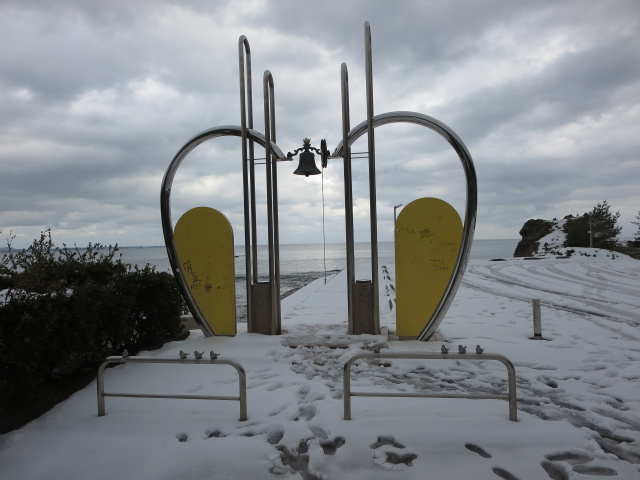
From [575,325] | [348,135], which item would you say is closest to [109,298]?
[348,135]

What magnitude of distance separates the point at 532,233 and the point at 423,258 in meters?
52.2

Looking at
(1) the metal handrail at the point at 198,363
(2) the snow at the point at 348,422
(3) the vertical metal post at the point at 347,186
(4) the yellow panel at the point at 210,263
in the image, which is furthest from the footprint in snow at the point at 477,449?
(4) the yellow panel at the point at 210,263

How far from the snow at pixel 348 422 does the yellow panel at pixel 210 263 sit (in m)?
0.74

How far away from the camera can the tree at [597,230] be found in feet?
131

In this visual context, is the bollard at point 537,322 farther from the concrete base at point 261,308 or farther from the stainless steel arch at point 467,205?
the concrete base at point 261,308

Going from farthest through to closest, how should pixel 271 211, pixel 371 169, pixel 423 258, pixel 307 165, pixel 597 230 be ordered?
pixel 597 230 → pixel 271 211 → pixel 307 165 → pixel 371 169 → pixel 423 258

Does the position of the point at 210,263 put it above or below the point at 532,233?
below

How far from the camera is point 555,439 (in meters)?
3.23

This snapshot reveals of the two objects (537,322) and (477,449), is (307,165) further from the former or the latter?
(477,449)

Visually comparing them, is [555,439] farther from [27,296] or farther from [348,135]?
[348,135]

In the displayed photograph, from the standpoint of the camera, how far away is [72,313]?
423 centimetres

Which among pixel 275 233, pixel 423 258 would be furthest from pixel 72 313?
pixel 423 258

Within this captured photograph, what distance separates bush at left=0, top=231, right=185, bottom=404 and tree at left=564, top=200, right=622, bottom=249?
42.9m

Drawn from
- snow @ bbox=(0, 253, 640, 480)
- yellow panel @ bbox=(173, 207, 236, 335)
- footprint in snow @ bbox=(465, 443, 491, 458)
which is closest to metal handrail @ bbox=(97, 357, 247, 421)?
snow @ bbox=(0, 253, 640, 480)
